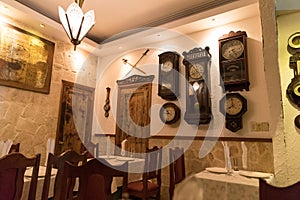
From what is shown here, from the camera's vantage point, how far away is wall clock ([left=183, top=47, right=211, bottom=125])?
331 cm

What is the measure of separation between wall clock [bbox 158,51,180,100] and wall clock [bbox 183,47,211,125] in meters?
0.21

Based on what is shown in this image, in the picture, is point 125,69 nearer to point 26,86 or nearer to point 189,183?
point 26,86

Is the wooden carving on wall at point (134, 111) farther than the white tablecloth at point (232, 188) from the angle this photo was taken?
Yes

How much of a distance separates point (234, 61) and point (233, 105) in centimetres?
66

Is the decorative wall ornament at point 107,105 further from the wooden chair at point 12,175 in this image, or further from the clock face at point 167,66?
the wooden chair at point 12,175

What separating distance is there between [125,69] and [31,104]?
6.22 feet

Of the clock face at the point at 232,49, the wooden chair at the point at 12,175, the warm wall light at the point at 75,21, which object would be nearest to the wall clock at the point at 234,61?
the clock face at the point at 232,49

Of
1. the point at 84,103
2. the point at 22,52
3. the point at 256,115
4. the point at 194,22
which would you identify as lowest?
the point at 256,115

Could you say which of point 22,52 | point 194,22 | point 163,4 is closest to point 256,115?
point 194,22

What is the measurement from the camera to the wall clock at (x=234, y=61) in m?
3.07

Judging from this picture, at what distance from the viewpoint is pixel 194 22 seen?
11.0ft

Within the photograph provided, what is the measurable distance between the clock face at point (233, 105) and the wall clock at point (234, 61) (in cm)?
16

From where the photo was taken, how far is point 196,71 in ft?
11.4

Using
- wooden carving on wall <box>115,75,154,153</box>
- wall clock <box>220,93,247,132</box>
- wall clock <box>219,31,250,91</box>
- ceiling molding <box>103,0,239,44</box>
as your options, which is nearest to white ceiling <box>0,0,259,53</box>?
ceiling molding <box>103,0,239,44</box>
